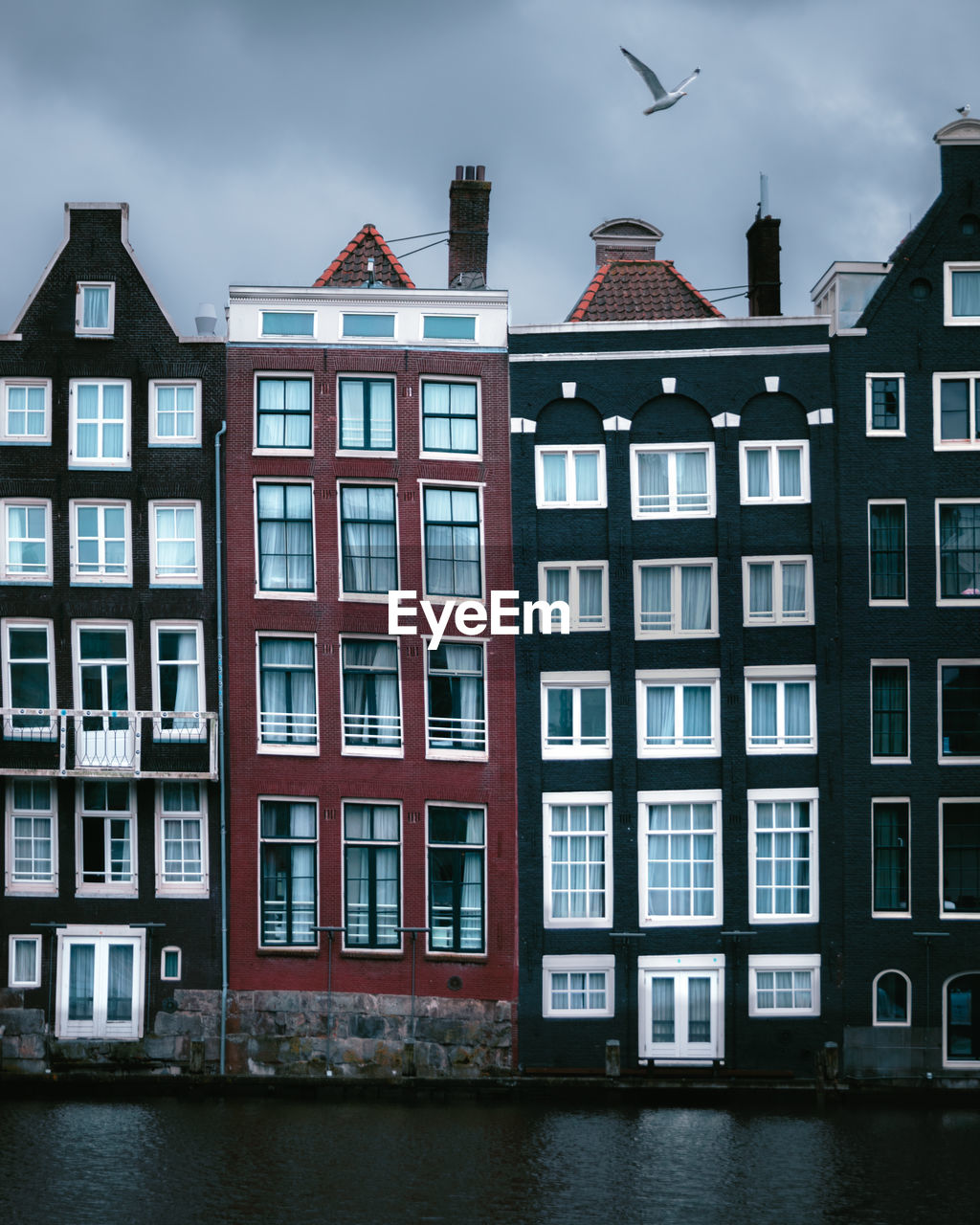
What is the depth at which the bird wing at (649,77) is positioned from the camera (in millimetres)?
31031

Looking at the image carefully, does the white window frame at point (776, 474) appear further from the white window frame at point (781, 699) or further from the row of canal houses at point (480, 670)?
the white window frame at point (781, 699)

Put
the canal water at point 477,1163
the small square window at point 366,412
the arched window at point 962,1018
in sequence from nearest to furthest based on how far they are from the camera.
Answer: the canal water at point 477,1163
the arched window at point 962,1018
the small square window at point 366,412

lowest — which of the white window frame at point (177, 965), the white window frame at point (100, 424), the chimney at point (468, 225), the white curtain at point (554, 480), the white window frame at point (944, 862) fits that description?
the white window frame at point (177, 965)

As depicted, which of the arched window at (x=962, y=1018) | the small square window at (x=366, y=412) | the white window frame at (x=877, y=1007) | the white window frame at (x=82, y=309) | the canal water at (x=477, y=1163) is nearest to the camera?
the canal water at (x=477, y=1163)

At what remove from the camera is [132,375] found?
33.8 metres

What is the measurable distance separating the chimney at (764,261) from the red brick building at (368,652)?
281 inches

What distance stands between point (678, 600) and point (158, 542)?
12.1 metres

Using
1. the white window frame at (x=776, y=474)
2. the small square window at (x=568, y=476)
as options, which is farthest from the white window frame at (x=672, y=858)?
the small square window at (x=568, y=476)

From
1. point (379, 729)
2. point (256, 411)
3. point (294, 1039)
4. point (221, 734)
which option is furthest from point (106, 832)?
point (256, 411)

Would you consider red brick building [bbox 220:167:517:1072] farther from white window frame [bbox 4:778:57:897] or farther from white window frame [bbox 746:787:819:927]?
white window frame [bbox 746:787:819:927]

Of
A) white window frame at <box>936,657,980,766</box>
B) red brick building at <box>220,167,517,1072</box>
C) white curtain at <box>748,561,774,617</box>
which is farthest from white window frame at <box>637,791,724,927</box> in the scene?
white window frame at <box>936,657,980,766</box>

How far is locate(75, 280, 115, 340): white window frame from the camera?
3372 cm

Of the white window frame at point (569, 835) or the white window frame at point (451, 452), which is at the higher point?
the white window frame at point (451, 452)

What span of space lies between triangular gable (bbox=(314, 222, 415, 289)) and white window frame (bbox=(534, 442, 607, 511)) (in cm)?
535
